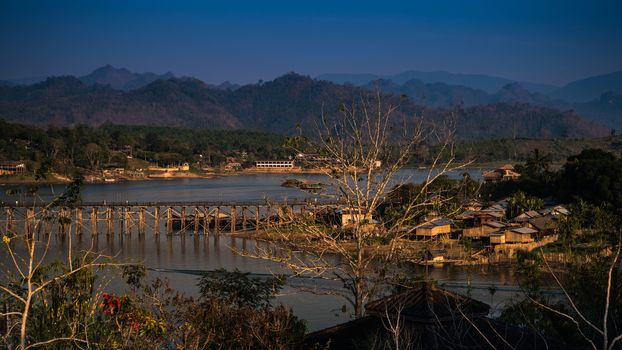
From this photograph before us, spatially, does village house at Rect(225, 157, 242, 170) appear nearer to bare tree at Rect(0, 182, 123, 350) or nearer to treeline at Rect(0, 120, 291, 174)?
treeline at Rect(0, 120, 291, 174)

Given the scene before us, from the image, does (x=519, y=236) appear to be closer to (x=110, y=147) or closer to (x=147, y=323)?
(x=147, y=323)

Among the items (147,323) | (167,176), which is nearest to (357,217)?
(147,323)

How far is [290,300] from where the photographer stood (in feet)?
56.7

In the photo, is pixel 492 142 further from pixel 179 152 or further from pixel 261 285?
pixel 261 285

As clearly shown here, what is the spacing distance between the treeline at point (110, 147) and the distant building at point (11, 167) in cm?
79

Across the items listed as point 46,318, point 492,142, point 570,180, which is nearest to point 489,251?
point 570,180

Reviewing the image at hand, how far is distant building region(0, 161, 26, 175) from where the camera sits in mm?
58612

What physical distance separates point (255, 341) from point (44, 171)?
291cm

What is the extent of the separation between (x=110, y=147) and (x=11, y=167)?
1774cm

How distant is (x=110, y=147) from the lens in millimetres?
77125

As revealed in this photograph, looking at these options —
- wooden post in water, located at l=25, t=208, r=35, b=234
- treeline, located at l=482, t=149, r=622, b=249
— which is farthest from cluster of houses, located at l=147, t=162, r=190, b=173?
wooden post in water, located at l=25, t=208, r=35, b=234

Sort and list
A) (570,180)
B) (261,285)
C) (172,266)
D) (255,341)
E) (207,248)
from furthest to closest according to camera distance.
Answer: (570,180), (207,248), (172,266), (261,285), (255,341)

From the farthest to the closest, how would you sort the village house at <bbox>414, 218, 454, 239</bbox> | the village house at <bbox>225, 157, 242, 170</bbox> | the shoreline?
the village house at <bbox>225, 157, 242, 170</bbox>, the shoreline, the village house at <bbox>414, 218, 454, 239</bbox>

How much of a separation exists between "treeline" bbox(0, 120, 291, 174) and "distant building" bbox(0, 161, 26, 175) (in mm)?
790
